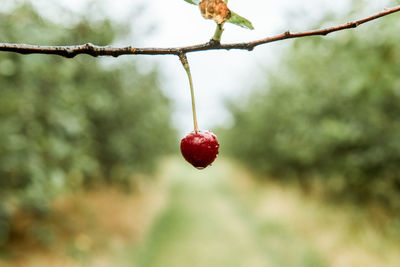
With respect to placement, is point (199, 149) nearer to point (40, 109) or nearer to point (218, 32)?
point (218, 32)

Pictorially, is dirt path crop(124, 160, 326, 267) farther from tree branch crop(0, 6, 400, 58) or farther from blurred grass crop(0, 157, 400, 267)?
tree branch crop(0, 6, 400, 58)

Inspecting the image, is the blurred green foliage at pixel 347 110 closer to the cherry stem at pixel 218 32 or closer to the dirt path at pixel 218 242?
the dirt path at pixel 218 242

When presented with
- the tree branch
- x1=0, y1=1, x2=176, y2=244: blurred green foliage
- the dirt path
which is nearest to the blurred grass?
the dirt path

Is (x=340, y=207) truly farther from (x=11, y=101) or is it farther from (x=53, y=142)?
(x=11, y=101)

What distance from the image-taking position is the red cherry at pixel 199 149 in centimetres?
108

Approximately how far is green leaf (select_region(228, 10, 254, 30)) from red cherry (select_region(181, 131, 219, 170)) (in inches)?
15.2

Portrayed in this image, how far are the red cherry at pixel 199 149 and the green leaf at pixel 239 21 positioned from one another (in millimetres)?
386

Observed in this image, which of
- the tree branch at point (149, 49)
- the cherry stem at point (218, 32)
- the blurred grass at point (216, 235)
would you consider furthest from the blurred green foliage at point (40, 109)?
the cherry stem at point (218, 32)

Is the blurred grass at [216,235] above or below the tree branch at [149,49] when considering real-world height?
below

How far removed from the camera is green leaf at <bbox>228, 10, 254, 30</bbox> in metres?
0.81

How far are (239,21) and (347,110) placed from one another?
309 inches

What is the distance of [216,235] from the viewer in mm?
10141

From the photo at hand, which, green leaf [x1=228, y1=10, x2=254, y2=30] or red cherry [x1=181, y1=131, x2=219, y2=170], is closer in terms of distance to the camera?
green leaf [x1=228, y1=10, x2=254, y2=30]

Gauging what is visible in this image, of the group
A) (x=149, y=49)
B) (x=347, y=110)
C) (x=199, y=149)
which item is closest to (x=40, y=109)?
(x=199, y=149)
